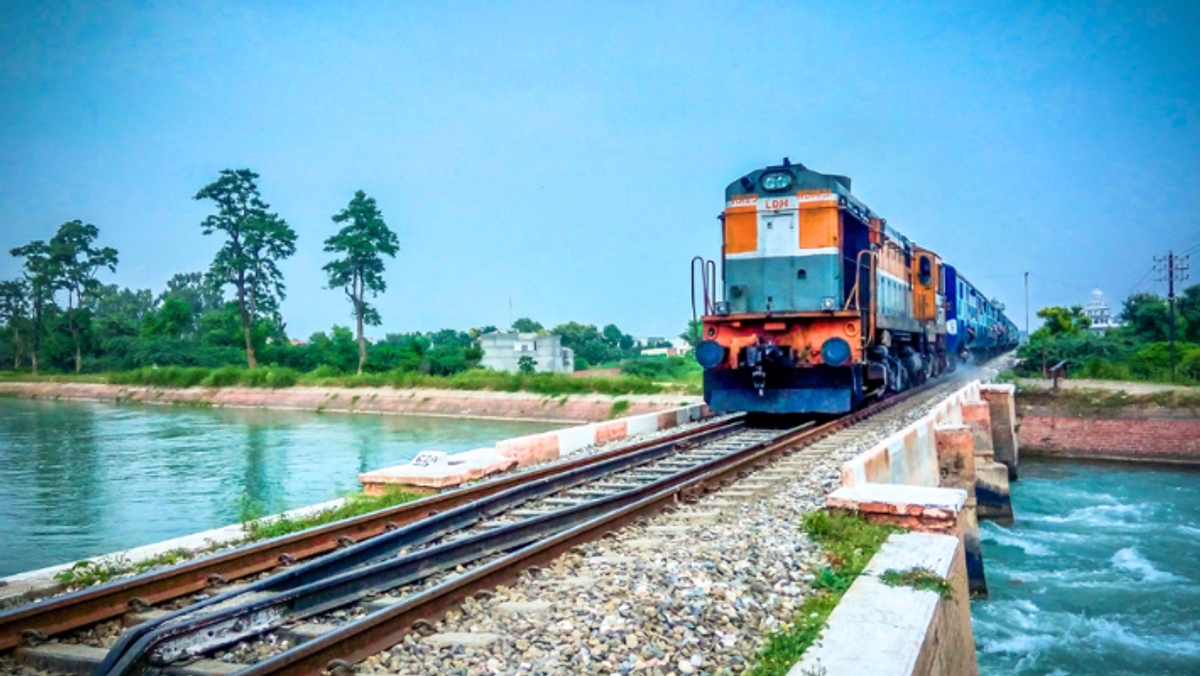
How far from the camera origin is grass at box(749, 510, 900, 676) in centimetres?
357

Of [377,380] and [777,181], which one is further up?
[777,181]

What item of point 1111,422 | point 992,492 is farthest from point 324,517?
point 1111,422

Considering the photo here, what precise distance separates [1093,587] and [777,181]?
6.66 meters

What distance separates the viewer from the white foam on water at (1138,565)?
9.77 m

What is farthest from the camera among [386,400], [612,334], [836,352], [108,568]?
[612,334]

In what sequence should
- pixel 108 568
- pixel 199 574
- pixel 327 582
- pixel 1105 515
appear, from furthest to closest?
pixel 1105 515 < pixel 108 568 < pixel 199 574 < pixel 327 582

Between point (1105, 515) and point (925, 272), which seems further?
point (925, 272)

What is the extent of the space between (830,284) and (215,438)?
18888 millimetres

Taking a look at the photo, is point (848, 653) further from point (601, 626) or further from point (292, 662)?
point (292, 662)

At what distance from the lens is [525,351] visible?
55.0 metres

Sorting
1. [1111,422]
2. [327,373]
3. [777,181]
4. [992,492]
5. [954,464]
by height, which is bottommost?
[992,492]

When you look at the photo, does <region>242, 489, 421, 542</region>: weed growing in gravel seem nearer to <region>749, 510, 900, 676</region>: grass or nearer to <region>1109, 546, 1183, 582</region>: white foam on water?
<region>749, 510, 900, 676</region>: grass

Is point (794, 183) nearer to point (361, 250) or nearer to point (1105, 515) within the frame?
point (1105, 515)

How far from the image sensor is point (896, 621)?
12.8 feet
